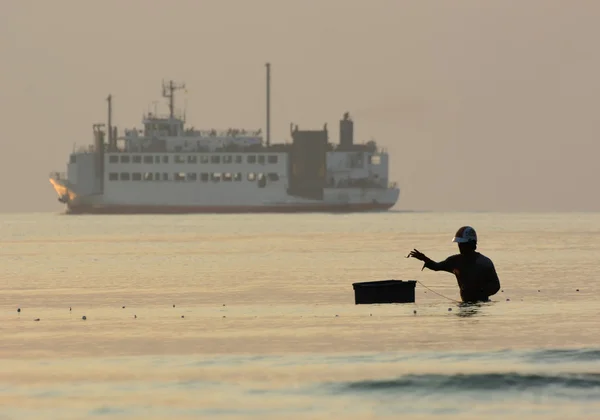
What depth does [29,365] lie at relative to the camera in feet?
80.1

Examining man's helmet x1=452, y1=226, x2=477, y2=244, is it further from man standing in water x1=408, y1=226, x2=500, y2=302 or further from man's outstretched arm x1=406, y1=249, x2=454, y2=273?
man's outstretched arm x1=406, y1=249, x2=454, y2=273

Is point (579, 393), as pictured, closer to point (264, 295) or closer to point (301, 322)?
point (301, 322)

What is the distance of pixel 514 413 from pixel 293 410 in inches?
113

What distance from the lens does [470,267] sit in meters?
31.4

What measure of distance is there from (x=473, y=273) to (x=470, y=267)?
445 millimetres

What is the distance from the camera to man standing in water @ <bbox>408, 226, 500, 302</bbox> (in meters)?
30.4

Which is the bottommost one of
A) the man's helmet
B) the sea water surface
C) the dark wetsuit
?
the sea water surface

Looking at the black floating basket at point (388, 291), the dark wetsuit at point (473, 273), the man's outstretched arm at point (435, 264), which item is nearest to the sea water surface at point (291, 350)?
→ the black floating basket at point (388, 291)

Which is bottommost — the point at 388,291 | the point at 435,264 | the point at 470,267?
the point at 388,291

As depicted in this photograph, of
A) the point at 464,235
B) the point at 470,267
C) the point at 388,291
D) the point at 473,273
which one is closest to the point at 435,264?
the point at 464,235

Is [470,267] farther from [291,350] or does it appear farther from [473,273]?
[291,350]

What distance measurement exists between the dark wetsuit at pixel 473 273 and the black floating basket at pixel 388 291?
1.93 meters

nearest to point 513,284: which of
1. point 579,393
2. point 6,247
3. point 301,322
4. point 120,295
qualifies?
point 120,295

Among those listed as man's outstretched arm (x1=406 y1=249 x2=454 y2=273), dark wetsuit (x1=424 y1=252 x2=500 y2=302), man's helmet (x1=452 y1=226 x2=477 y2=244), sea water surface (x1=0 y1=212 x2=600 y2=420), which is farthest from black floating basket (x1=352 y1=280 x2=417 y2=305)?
man's helmet (x1=452 y1=226 x2=477 y2=244)
